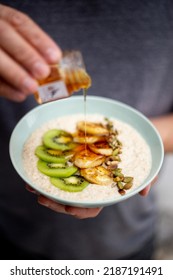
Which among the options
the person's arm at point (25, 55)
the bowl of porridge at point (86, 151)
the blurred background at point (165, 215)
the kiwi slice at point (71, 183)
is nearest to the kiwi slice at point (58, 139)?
the bowl of porridge at point (86, 151)

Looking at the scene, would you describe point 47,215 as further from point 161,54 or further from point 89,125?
point 161,54

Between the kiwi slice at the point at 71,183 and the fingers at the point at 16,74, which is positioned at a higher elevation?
the fingers at the point at 16,74

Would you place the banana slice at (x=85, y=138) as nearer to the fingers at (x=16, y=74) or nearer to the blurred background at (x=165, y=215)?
the fingers at (x=16, y=74)

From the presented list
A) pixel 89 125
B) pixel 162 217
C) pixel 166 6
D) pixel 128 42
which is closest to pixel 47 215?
pixel 89 125

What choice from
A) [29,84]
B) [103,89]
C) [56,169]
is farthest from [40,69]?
[103,89]

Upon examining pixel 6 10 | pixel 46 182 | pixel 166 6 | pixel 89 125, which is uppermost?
pixel 166 6

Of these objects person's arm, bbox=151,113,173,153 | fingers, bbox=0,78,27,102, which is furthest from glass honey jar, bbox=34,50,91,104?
person's arm, bbox=151,113,173,153
